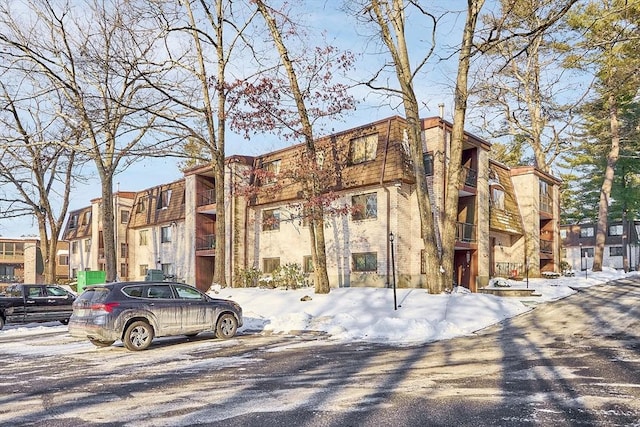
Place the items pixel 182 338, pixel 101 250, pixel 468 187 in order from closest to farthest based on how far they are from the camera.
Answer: pixel 182 338, pixel 468 187, pixel 101 250

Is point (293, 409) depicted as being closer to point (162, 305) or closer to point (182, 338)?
point (162, 305)

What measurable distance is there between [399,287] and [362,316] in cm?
833

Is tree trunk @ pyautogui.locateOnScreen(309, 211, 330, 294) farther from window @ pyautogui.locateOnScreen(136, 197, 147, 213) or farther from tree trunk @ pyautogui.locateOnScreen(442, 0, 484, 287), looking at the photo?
window @ pyautogui.locateOnScreen(136, 197, 147, 213)

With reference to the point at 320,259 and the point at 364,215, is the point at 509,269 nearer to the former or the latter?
the point at 364,215

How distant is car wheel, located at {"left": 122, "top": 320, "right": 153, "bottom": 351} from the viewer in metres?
11.9

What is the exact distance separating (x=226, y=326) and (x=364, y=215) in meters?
13.2

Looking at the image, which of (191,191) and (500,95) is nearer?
(191,191)

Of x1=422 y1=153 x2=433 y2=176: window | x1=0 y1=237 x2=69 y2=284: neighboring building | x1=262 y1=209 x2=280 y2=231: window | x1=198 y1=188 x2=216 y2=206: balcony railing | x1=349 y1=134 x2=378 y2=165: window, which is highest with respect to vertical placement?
x1=349 y1=134 x2=378 y2=165: window

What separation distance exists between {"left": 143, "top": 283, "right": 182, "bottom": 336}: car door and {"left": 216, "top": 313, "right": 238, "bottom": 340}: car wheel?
1.12 m

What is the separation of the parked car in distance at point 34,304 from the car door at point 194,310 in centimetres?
753

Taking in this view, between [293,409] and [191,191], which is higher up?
[191,191]

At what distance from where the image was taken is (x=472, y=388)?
24.0 ft

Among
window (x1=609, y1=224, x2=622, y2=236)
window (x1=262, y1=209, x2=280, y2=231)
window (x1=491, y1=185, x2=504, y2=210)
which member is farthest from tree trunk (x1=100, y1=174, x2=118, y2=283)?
window (x1=609, y1=224, x2=622, y2=236)

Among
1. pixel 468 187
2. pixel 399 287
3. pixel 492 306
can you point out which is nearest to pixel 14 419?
pixel 492 306
